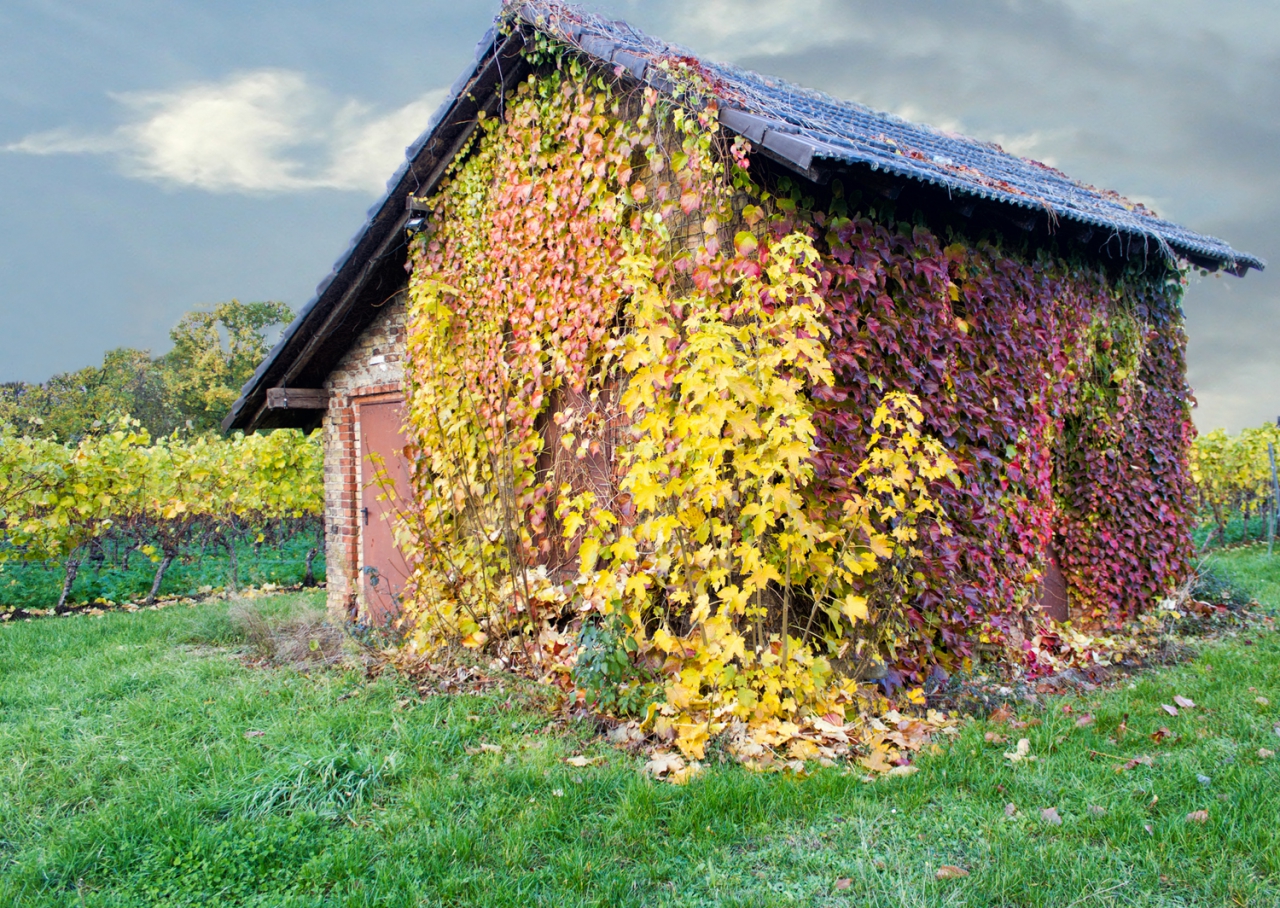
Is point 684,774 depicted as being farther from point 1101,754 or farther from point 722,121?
point 722,121

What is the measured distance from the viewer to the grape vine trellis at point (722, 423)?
14.1 feet

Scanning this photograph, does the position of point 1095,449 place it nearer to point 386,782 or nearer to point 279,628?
point 386,782

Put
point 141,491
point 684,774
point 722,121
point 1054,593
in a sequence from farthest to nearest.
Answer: point 141,491, point 1054,593, point 722,121, point 684,774

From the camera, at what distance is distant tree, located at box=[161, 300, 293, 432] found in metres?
29.0

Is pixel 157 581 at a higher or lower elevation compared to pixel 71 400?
lower

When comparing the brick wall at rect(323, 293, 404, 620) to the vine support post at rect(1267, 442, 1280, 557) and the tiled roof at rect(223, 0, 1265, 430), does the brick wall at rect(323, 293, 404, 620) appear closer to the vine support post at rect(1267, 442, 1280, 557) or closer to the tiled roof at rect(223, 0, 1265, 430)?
the tiled roof at rect(223, 0, 1265, 430)

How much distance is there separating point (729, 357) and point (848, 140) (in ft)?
6.26

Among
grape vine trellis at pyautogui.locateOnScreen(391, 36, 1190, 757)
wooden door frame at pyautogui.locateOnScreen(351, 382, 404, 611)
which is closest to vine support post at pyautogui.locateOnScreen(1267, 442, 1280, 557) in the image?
grape vine trellis at pyautogui.locateOnScreen(391, 36, 1190, 757)

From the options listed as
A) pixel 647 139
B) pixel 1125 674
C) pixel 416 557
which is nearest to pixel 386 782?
pixel 416 557

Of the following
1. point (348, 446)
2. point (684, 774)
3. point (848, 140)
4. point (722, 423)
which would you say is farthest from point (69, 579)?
point (848, 140)

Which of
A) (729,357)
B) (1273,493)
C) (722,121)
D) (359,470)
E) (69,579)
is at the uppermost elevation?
(722,121)

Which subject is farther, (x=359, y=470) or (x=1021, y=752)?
(x=359, y=470)

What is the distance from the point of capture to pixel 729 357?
405cm

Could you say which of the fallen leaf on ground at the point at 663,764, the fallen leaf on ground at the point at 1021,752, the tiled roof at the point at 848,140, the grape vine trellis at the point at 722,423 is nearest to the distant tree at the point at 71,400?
the grape vine trellis at the point at 722,423
